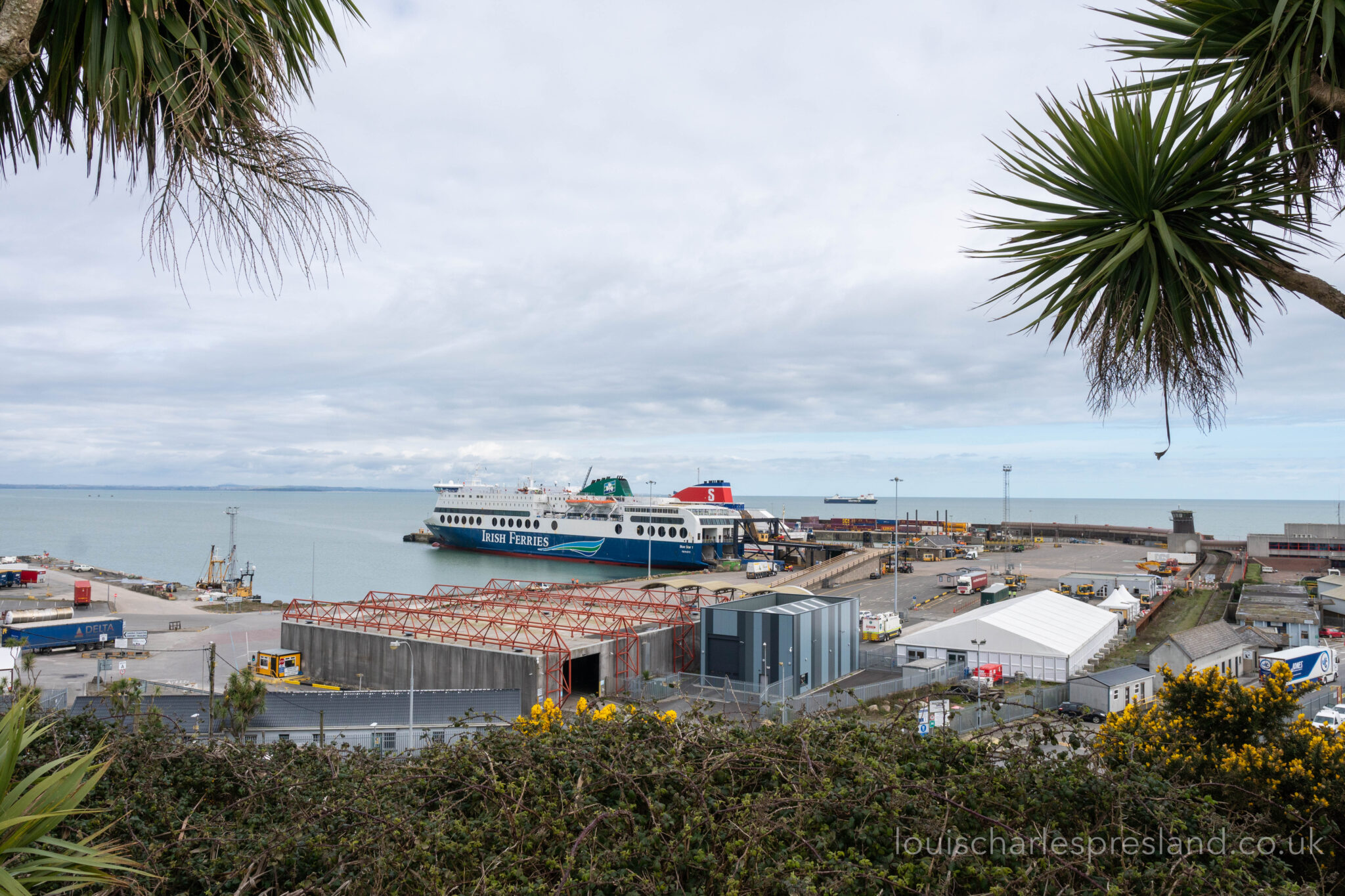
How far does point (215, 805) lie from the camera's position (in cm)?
382

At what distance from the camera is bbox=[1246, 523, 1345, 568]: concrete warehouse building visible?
5209cm

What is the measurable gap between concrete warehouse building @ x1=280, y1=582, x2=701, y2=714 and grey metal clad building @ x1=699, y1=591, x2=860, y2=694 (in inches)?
69.3

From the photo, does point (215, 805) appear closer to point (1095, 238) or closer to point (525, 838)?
point (525, 838)

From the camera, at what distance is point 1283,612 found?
3086cm

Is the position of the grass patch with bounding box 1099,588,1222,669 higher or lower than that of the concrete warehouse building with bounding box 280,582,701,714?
lower

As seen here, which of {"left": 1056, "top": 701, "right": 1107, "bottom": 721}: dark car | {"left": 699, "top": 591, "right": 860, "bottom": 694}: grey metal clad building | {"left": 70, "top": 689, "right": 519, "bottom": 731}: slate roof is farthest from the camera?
{"left": 699, "top": 591, "right": 860, "bottom": 694}: grey metal clad building

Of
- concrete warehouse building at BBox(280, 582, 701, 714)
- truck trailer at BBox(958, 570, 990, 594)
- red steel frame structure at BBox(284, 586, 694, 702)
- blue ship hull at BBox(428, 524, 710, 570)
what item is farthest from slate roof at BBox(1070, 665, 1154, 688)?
blue ship hull at BBox(428, 524, 710, 570)

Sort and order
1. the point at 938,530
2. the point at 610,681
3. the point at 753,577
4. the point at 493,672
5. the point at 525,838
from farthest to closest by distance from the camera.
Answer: the point at 938,530 < the point at 753,577 < the point at 610,681 < the point at 493,672 < the point at 525,838

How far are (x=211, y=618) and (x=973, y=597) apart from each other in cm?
4029

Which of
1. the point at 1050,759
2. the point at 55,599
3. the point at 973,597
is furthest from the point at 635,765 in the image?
the point at 55,599

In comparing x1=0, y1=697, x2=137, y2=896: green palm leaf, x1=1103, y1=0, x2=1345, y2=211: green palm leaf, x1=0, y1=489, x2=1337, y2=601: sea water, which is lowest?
x1=0, y1=489, x2=1337, y2=601: sea water

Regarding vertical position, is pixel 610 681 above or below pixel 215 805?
below

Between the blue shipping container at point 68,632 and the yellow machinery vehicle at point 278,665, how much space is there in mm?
9285

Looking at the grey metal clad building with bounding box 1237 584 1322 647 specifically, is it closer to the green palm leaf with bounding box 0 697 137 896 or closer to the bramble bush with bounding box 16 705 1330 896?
the bramble bush with bounding box 16 705 1330 896
